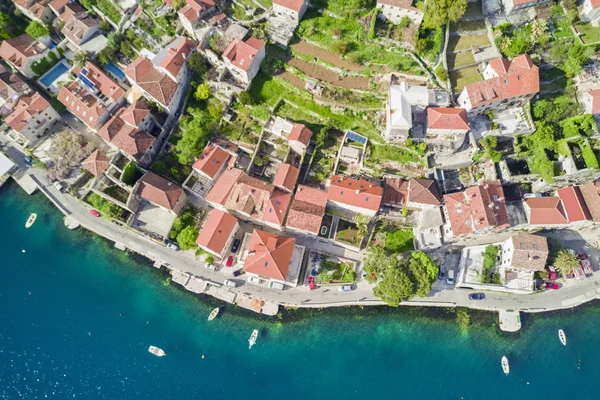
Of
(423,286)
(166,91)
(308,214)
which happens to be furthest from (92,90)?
(423,286)

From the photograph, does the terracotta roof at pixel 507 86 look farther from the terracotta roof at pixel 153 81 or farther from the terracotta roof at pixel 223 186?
the terracotta roof at pixel 153 81

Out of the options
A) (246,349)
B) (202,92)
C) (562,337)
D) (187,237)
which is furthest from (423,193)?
(202,92)

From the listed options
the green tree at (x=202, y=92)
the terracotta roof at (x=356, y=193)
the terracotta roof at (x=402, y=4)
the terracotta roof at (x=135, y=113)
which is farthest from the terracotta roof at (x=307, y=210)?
the terracotta roof at (x=402, y=4)

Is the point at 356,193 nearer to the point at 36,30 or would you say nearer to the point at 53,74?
the point at 53,74

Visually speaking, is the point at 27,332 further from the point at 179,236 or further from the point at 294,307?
the point at 294,307

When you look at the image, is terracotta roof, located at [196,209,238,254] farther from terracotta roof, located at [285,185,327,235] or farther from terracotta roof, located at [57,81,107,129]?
terracotta roof, located at [57,81,107,129]

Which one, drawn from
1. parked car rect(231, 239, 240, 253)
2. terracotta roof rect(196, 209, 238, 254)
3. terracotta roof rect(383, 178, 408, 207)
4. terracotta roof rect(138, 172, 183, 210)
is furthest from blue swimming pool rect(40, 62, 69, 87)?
terracotta roof rect(383, 178, 408, 207)
